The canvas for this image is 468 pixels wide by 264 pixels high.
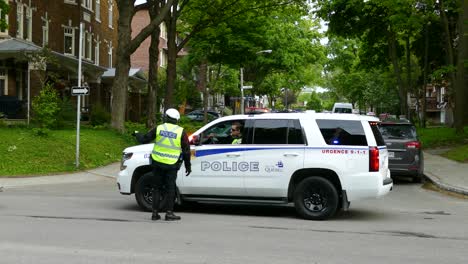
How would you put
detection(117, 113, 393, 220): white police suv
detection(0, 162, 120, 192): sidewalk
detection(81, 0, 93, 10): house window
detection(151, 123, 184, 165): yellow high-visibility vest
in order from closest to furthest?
detection(151, 123, 184, 165): yellow high-visibility vest < detection(117, 113, 393, 220): white police suv < detection(0, 162, 120, 192): sidewalk < detection(81, 0, 93, 10): house window

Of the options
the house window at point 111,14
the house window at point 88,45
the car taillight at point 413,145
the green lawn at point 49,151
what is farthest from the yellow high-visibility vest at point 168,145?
the house window at point 111,14

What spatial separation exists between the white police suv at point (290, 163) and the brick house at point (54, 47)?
14.1 meters

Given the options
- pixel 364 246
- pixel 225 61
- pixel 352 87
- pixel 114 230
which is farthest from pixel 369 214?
pixel 352 87

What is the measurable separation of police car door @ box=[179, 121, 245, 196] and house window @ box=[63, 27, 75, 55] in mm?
27045

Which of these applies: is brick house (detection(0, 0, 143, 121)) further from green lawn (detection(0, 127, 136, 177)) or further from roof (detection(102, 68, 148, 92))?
green lawn (detection(0, 127, 136, 177))

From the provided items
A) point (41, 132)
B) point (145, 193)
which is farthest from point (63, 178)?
point (145, 193)

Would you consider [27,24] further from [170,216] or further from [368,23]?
[170,216]

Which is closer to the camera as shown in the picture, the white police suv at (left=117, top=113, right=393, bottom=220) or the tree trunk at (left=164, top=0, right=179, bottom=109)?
the white police suv at (left=117, top=113, right=393, bottom=220)

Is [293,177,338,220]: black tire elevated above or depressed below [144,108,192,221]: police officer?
below

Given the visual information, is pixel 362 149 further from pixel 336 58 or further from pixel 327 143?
pixel 336 58

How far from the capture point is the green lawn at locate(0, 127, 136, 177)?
17.3 meters

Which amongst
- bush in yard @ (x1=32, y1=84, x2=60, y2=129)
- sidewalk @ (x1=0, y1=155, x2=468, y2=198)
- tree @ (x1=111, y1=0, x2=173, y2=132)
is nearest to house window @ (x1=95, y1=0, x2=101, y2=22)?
tree @ (x1=111, y1=0, x2=173, y2=132)

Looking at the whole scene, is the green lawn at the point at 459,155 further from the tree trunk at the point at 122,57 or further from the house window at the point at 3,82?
the house window at the point at 3,82

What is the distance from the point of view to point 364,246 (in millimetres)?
7684
